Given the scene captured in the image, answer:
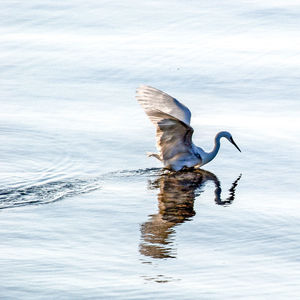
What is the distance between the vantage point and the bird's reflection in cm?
1055

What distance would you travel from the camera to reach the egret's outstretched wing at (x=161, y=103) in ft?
43.2

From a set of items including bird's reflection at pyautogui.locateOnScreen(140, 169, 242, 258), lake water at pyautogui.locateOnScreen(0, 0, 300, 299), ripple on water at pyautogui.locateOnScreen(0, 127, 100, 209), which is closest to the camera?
lake water at pyautogui.locateOnScreen(0, 0, 300, 299)

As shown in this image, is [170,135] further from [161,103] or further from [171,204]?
[171,204]

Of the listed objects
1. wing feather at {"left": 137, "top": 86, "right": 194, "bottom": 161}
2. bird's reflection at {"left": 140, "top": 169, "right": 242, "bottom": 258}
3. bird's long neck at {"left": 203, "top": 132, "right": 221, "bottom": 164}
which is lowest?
bird's reflection at {"left": 140, "top": 169, "right": 242, "bottom": 258}

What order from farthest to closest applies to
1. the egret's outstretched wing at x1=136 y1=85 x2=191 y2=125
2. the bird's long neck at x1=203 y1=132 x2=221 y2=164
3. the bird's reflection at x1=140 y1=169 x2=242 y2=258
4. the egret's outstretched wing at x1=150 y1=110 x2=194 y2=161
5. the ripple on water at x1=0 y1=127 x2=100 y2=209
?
the bird's long neck at x1=203 y1=132 x2=221 y2=164 < the egret's outstretched wing at x1=150 y1=110 x2=194 y2=161 < the egret's outstretched wing at x1=136 y1=85 x2=191 y2=125 < the ripple on water at x1=0 y1=127 x2=100 y2=209 < the bird's reflection at x1=140 y1=169 x2=242 y2=258

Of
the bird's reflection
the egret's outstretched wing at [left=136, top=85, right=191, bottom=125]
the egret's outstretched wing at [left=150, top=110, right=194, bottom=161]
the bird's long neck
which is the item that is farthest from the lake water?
the egret's outstretched wing at [left=136, top=85, right=191, bottom=125]

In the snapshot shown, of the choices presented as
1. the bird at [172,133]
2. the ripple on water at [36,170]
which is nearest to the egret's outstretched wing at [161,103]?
the bird at [172,133]

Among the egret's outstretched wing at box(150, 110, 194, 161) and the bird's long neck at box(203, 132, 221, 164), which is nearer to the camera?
the egret's outstretched wing at box(150, 110, 194, 161)

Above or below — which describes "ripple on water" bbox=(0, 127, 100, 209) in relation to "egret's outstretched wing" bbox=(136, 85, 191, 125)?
below

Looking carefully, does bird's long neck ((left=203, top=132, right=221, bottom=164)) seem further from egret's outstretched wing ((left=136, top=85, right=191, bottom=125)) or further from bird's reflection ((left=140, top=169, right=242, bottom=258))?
egret's outstretched wing ((left=136, top=85, right=191, bottom=125))

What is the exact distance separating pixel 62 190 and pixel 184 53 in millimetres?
6427

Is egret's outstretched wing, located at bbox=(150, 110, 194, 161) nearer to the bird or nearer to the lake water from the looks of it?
the bird

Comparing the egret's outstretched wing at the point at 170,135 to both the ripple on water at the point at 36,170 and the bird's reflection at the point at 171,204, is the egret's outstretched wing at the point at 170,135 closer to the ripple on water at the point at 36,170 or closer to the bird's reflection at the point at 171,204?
the bird's reflection at the point at 171,204

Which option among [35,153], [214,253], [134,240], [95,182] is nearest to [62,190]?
[95,182]
